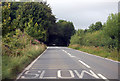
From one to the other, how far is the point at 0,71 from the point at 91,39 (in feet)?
107

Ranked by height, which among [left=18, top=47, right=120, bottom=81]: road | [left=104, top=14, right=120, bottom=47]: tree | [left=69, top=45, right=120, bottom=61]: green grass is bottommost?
[left=18, top=47, right=120, bottom=81]: road

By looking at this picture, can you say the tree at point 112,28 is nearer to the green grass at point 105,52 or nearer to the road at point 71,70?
the green grass at point 105,52

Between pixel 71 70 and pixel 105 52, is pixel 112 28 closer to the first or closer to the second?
pixel 105 52

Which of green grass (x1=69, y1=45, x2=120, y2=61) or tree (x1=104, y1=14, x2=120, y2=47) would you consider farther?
tree (x1=104, y1=14, x2=120, y2=47)

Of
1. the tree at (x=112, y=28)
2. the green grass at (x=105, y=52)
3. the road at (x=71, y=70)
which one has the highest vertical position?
the tree at (x=112, y=28)

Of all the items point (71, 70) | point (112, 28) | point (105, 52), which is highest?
point (112, 28)

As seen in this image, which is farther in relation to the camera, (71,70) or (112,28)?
(112,28)

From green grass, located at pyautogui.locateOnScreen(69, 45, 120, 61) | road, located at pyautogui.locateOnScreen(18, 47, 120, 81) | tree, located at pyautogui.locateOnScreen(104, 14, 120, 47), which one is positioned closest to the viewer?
road, located at pyautogui.locateOnScreen(18, 47, 120, 81)

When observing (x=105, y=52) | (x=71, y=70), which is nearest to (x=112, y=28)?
(x=105, y=52)

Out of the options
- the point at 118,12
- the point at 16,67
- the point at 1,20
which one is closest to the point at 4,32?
the point at 1,20

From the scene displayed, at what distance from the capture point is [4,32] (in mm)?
11320

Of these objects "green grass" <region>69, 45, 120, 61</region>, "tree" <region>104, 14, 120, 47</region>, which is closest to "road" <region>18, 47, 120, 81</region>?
"green grass" <region>69, 45, 120, 61</region>

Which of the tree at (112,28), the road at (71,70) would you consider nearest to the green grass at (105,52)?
the tree at (112,28)

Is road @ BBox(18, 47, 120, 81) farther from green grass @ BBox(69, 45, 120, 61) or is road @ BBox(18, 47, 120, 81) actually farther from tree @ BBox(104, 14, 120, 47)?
tree @ BBox(104, 14, 120, 47)
